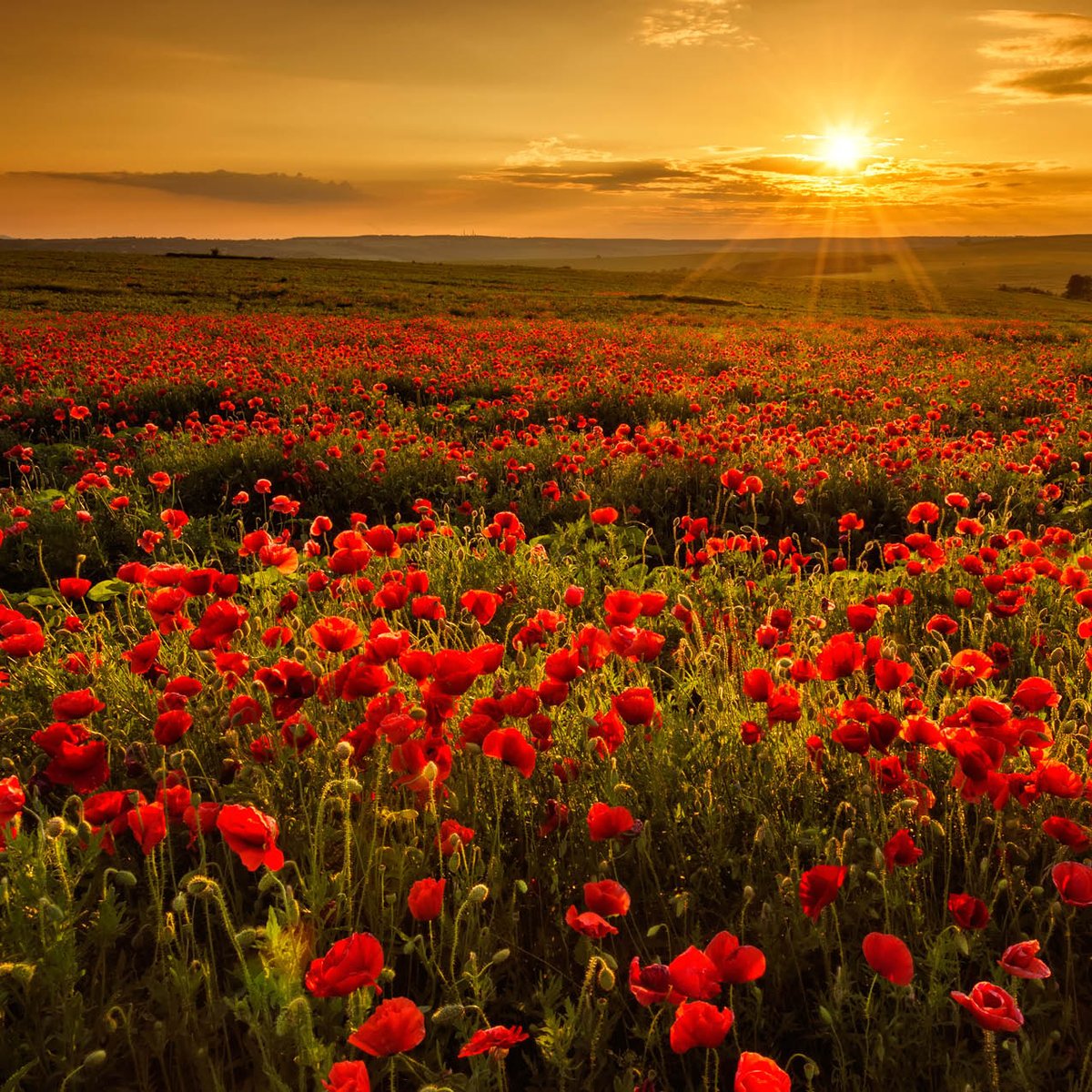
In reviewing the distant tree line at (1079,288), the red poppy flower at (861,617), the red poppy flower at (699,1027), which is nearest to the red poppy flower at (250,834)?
the red poppy flower at (699,1027)

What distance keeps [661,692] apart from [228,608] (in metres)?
1.93

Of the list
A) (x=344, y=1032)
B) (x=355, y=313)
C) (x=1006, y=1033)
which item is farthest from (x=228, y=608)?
(x=355, y=313)

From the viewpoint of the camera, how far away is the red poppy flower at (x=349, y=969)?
4.47 ft

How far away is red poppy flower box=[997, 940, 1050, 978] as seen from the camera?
1.37 meters

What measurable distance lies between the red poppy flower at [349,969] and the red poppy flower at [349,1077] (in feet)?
0.49

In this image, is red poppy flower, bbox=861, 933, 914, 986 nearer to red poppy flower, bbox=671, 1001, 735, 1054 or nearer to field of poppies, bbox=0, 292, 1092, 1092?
field of poppies, bbox=0, 292, 1092, 1092

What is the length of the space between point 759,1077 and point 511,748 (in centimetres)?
98

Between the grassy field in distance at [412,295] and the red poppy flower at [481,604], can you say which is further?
the grassy field in distance at [412,295]

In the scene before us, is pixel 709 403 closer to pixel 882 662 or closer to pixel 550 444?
pixel 550 444

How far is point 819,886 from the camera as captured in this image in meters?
1.59

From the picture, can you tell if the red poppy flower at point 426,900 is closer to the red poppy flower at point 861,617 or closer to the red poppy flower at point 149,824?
the red poppy flower at point 149,824

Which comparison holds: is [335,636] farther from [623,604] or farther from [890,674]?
[890,674]

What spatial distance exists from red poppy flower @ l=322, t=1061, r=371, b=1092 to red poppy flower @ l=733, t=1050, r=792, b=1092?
1.74 feet

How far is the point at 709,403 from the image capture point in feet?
36.8
